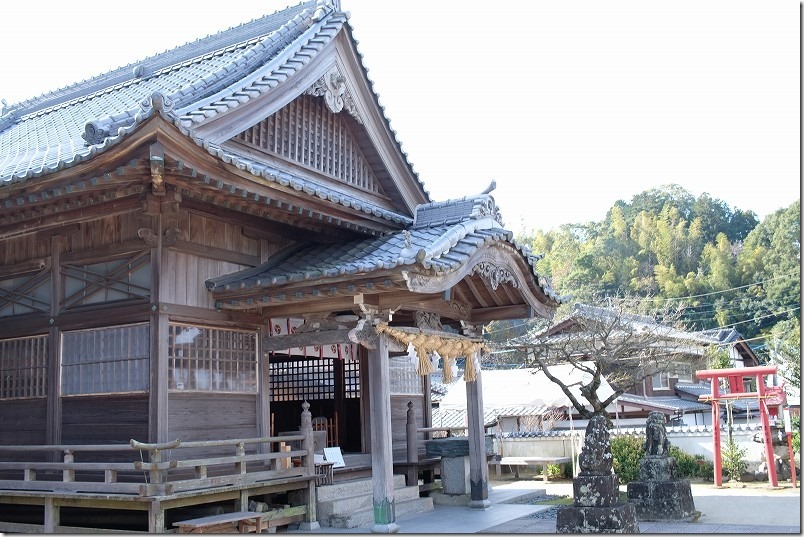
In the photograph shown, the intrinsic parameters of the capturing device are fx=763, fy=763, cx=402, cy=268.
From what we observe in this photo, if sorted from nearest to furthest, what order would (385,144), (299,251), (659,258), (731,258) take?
(299,251)
(385,144)
(731,258)
(659,258)

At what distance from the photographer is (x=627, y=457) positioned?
1920 cm

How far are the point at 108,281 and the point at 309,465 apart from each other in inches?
155

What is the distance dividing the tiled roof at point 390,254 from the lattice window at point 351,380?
12.6 feet

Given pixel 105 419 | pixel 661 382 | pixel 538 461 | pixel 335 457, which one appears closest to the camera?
pixel 105 419

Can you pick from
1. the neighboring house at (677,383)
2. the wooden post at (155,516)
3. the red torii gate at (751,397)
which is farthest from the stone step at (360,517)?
the neighboring house at (677,383)

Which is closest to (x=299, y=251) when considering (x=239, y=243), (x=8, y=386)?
(x=239, y=243)

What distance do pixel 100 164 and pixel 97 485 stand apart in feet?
12.8

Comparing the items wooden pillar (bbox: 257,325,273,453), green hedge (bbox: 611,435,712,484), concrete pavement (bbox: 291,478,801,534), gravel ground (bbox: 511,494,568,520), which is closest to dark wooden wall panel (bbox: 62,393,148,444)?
wooden pillar (bbox: 257,325,273,453)

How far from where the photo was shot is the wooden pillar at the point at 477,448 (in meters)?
13.7

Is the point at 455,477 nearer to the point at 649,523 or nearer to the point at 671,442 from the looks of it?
the point at 649,523

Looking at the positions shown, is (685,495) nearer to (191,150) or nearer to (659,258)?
(191,150)

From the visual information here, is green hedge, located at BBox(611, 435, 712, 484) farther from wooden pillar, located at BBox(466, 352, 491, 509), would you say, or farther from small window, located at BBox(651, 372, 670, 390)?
small window, located at BBox(651, 372, 670, 390)

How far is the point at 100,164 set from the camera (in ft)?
29.0

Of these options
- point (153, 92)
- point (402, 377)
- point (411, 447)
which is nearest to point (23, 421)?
point (153, 92)
